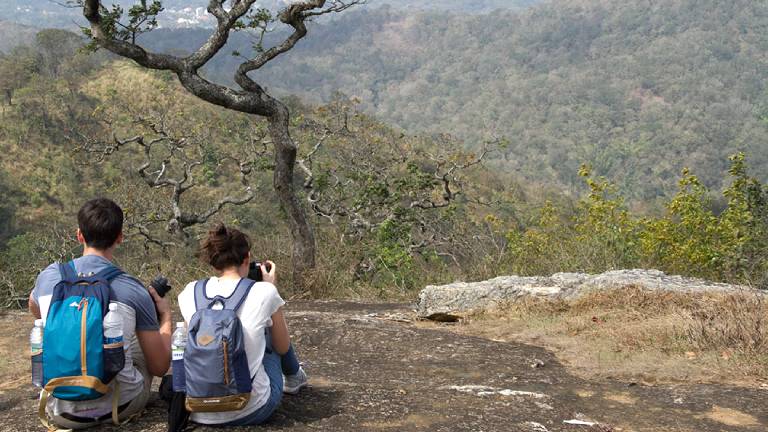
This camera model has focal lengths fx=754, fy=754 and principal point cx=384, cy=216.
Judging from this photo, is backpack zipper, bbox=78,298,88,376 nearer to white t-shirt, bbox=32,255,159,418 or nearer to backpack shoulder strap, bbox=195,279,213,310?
white t-shirt, bbox=32,255,159,418

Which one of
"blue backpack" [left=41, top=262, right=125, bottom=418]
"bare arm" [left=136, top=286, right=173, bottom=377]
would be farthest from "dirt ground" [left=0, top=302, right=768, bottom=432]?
"blue backpack" [left=41, top=262, right=125, bottom=418]

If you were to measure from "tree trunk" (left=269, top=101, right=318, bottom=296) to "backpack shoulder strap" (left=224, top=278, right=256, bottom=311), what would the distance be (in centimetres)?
573

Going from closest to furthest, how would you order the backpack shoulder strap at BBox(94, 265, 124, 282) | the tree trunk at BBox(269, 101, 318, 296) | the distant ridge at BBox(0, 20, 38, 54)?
the backpack shoulder strap at BBox(94, 265, 124, 282) → the tree trunk at BBox(269, 101, 318, 296) → the distant ridge at BBox(0, 20, 38, 54)

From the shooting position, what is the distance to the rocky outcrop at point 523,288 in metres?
6.65

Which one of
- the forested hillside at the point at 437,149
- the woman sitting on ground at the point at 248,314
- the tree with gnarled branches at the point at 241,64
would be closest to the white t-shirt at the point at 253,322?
the woman sitting on ground at the point at 248,314

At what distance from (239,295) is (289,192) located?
6166 mm

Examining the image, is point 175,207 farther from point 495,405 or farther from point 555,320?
point 495,405

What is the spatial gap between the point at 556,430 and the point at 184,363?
173cm

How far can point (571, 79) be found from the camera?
12238 centimetres

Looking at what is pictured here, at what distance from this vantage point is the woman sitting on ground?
3.20 metres

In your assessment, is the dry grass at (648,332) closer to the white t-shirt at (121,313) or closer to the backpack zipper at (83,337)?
the white t-shirt at (121,313)

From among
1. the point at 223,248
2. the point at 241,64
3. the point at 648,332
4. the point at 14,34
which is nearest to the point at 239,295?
the point at 223,248

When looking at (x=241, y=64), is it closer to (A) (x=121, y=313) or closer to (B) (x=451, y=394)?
(B) (x=451, y=394)

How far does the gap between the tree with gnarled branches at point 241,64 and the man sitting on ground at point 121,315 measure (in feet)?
17.7
